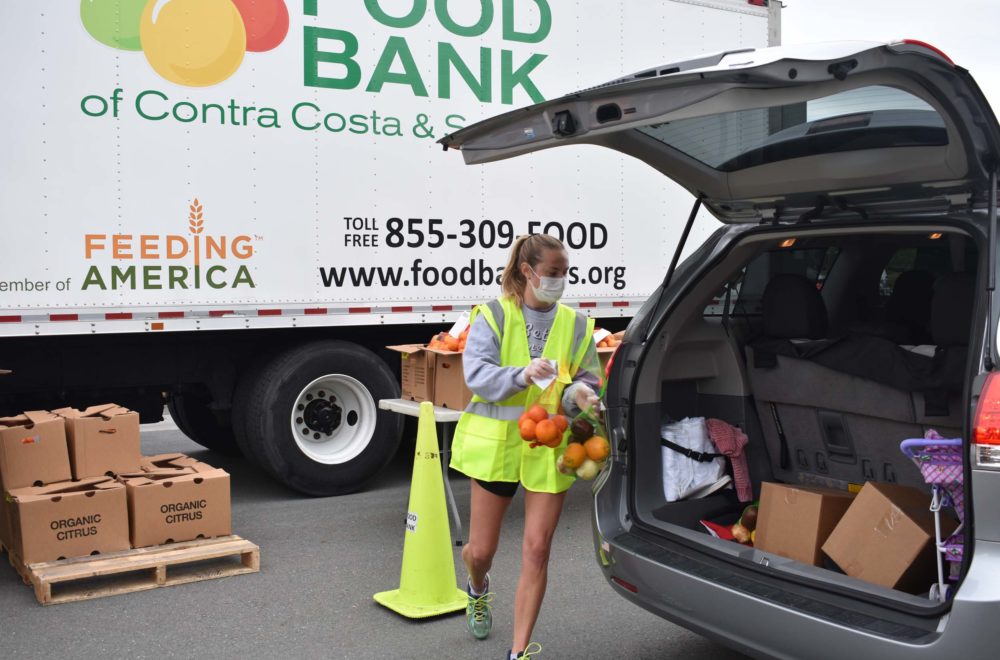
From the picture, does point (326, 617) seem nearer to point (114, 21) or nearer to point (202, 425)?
point (114, 21)

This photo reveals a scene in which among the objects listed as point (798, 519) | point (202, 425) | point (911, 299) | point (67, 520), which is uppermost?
point (911, 299)

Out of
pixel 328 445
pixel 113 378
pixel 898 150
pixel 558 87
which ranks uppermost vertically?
pixel 558 87

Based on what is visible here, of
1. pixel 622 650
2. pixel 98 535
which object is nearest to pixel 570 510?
pixel 622 650

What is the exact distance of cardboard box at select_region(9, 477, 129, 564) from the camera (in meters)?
5.52

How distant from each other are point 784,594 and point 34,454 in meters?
4.19

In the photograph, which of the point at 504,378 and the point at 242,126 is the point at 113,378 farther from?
the point at 504,378

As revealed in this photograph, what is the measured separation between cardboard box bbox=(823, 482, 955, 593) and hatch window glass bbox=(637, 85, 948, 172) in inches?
48.1

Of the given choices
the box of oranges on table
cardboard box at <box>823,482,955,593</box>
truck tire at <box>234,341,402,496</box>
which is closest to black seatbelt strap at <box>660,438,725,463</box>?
the box of oranges on table

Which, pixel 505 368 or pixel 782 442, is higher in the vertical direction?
pixel 505 368

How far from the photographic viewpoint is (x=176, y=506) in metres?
5.92

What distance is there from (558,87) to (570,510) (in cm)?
327

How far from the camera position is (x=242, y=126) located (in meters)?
7.14

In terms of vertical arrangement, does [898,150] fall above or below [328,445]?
above

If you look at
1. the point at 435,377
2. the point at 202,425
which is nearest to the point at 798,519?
the point at 435,377
